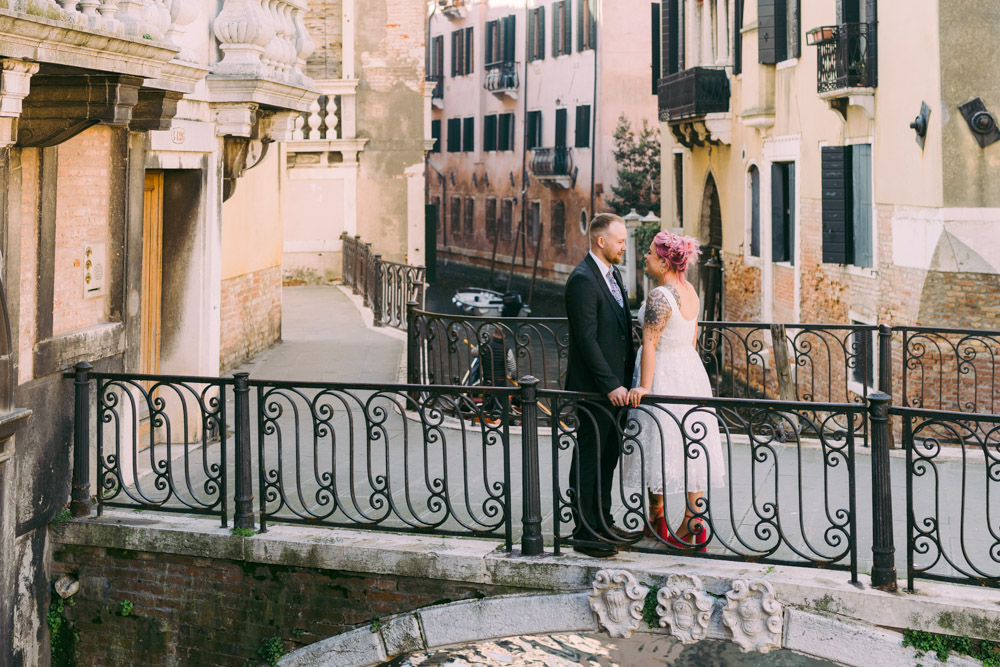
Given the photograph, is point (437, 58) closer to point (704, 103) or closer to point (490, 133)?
point (490, 133)

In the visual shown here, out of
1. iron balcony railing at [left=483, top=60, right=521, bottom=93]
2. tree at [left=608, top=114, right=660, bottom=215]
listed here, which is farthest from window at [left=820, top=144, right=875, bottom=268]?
iron balcony railing at [left=483, top=60, right=521, bottom=93]

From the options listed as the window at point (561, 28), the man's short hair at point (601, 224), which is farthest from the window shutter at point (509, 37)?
the man's short hair at point (601, 224)

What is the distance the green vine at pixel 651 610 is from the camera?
589cm

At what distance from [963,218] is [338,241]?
1376 cm

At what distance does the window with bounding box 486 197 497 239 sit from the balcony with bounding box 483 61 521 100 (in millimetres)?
4547

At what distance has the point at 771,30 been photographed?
62.5ft

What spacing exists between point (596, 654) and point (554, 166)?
36.8m

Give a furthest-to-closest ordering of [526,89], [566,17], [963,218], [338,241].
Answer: [526,89]
[566,17]
[338,241]
[963,218]

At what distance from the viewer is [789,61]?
18.9 metres

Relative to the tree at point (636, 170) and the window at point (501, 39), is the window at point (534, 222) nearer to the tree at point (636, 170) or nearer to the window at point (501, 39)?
the window at point (501, 39)

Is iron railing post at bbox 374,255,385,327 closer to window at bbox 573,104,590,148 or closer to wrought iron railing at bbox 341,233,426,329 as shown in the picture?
wrought iron railing at bbox 341,233,426,329

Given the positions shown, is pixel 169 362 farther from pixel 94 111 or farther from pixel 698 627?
pixel 698 627

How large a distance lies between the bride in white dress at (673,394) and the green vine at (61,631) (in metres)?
3.38

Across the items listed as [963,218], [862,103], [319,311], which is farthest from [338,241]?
[963,218]
